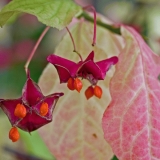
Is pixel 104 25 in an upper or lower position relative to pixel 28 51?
upper

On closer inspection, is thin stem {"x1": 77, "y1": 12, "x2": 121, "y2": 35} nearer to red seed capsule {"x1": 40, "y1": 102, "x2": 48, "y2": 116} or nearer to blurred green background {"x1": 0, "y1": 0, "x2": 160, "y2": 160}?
red seed capsule {"x1": 40, "y1": 102, "x2": 48, "y2": 116}

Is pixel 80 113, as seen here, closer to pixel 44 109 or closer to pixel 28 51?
pixel 44 109

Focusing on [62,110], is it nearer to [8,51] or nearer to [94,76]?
[94,76]

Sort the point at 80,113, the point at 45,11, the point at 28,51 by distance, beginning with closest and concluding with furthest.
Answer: the point at 45,11
the point at 80,113
the point at 28,51

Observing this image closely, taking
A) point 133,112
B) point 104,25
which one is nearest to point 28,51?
point 104,25

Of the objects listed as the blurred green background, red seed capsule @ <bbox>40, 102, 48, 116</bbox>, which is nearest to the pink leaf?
red seed capsule @ <bbox>40, 102, 48, 116</bbox>

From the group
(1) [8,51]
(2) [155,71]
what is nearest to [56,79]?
(2) [155,71]

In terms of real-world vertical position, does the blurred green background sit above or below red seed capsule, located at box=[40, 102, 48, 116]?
below
